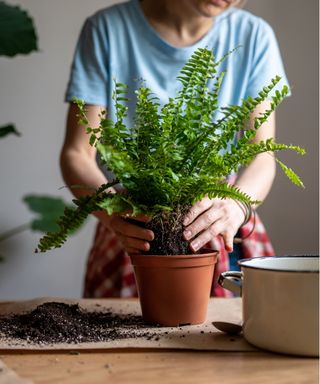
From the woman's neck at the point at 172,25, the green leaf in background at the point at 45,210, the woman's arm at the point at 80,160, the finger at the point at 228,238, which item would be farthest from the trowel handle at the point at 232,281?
the green leaf in background at the point at 45,210

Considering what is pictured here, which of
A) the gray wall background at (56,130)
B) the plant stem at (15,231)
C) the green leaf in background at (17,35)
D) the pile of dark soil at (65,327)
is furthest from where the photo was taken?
the plant stem at (15,231)

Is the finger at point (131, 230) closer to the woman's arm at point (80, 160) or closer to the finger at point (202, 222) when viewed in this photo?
the finger at point (202, 222)

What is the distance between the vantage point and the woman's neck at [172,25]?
154 centimetres

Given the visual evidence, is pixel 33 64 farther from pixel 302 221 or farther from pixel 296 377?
pixel 296 377

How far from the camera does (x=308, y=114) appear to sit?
7.28 ft

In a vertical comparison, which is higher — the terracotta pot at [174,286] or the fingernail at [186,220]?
the fingernail at [186,220]

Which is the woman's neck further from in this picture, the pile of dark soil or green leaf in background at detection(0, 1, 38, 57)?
the pile of dark soil

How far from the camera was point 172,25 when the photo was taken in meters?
1.56

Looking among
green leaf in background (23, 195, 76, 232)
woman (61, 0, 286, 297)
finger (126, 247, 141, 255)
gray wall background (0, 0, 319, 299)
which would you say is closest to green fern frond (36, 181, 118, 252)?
finger (126, 247, 141, 255)

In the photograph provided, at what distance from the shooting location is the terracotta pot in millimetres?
904

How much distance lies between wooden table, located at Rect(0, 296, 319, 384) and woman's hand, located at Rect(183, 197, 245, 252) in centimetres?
21

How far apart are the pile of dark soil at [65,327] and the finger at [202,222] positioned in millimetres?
155

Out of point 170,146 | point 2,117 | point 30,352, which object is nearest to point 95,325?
point 30,352

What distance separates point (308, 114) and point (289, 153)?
16 cm
